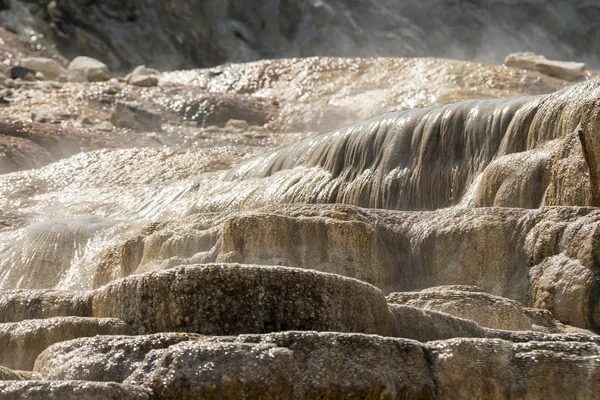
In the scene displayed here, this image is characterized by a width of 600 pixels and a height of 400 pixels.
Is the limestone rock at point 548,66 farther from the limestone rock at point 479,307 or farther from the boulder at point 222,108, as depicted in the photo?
the limestone rock at point 479,307

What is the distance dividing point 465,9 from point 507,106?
22.4m

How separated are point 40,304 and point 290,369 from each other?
2.95m

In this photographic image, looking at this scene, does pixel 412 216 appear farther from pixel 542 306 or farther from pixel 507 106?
pixel 507 106

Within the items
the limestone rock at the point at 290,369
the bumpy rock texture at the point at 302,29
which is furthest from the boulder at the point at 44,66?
the limestone rock at the point at 290,369

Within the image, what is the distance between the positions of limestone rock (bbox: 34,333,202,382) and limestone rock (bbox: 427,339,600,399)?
915 mm

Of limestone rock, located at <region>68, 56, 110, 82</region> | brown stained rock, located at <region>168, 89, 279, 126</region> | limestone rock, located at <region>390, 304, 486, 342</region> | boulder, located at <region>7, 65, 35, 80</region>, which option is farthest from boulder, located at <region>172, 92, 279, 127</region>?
limestone rock, located at <region>390, 304, 486, 342</region>

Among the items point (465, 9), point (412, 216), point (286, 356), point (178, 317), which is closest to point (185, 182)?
point (412, 216)

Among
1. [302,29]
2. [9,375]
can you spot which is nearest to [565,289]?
[9,375]

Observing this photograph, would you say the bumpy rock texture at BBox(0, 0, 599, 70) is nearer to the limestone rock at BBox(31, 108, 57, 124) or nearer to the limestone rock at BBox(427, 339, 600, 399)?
the limestone rock at BBox(31, 108, 57, 124)

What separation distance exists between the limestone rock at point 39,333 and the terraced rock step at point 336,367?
83 cm

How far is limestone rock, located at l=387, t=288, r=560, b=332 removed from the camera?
6.33 metres

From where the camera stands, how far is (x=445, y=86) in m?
20.4

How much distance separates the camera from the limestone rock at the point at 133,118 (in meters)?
20.3

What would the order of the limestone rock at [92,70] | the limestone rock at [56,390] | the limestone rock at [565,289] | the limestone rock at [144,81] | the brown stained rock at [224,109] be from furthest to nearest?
the limestone rock at [92,70], the limestone rock at [144,81], the brown stained rock at [224,109], the limestone rock at [565,289], the limestone rock at [56,390]
